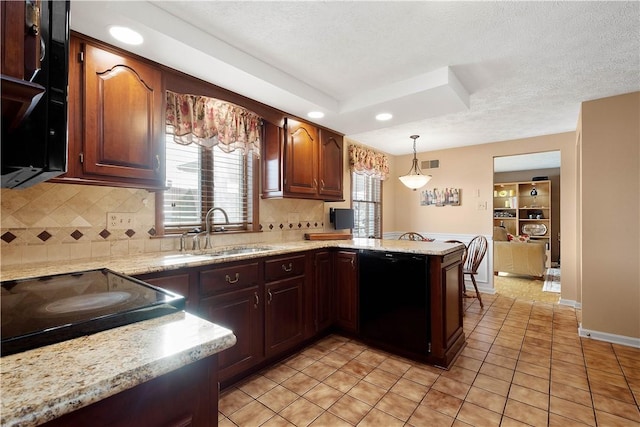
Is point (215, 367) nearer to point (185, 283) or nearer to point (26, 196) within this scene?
point (185, 283)

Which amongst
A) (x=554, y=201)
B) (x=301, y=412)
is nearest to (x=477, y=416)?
(x=301, y=412)

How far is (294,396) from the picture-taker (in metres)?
2.05

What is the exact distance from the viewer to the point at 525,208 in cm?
796

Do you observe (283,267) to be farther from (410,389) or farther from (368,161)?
(368,161)

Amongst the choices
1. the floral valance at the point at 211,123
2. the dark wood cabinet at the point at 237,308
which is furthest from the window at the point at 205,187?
the dark wood cabinet at the point at 237,308

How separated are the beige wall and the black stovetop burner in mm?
3834

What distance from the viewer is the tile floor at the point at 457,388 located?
183 cm

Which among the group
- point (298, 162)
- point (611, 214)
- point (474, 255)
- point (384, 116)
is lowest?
point (474, 255)

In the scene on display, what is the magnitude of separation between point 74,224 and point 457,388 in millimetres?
2840

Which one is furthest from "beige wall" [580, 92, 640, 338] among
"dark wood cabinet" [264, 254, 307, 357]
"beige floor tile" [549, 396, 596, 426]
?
"dark wood cabinet" [264, 254, 307, 357]

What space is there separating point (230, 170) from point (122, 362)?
2523 millimetres

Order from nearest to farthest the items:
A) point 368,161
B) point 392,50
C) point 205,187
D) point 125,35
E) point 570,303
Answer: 1. point 125,35
2. point 392,50
3. point 205,187
4. point 570,303
5. point 368,161

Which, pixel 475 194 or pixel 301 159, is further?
pixel 475 194

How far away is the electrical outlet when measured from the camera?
207 cm
